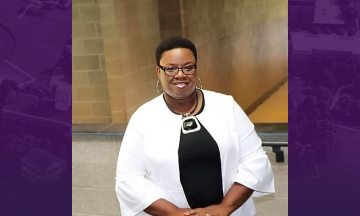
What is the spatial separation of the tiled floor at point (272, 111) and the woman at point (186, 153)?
581 cm

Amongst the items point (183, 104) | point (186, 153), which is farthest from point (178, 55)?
point (186, 153)

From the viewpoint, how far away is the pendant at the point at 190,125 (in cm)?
145

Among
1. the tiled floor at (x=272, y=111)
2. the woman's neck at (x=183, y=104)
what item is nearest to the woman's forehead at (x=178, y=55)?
the woman's neck at (x=183, y=104)

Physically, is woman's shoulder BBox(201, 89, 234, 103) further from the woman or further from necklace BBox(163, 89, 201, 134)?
necklace BBox(163, 89, 201, 134)

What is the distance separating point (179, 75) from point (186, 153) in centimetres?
24

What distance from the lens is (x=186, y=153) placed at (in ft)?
4.65

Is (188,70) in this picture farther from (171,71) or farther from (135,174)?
(135,174)
